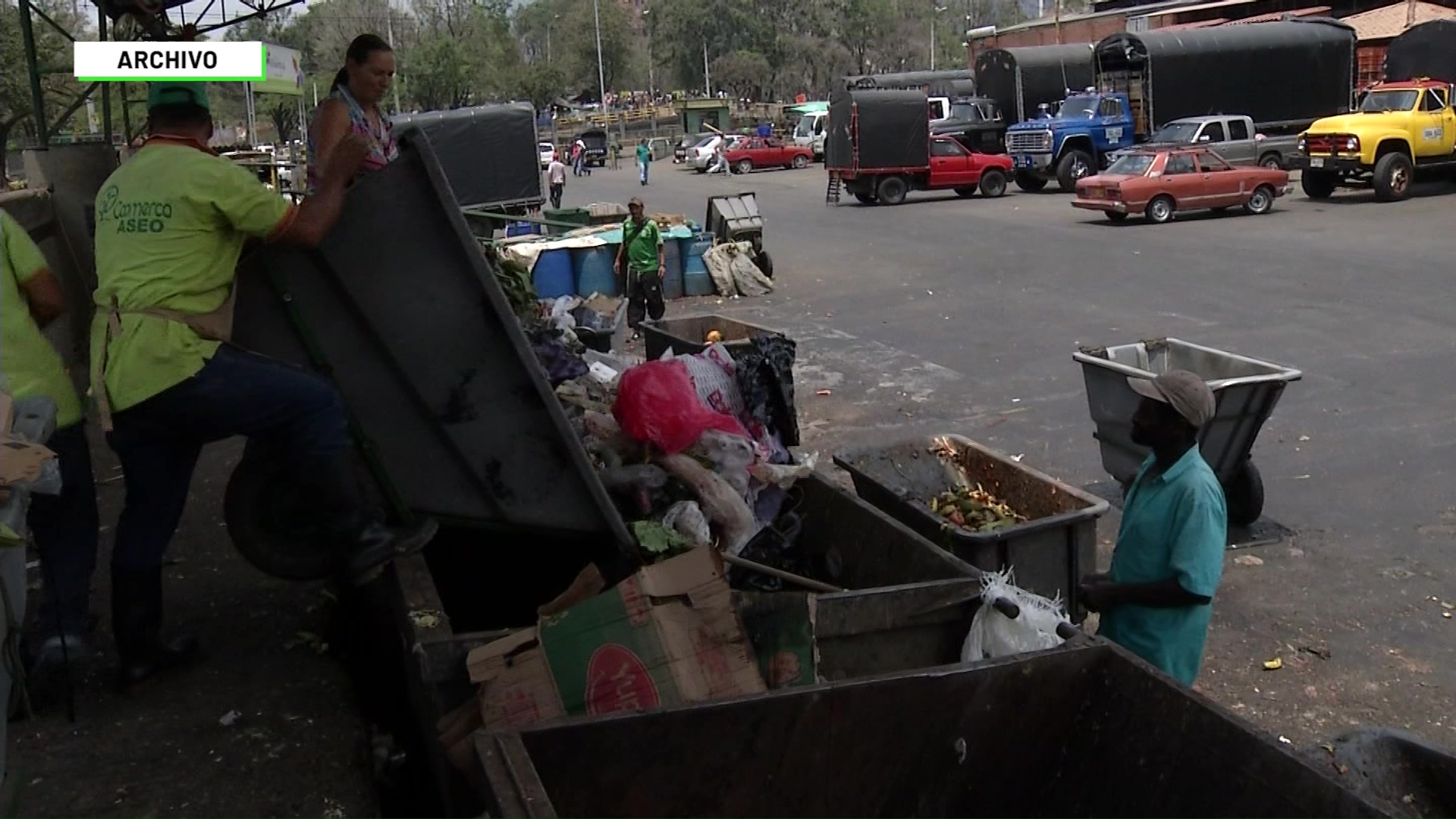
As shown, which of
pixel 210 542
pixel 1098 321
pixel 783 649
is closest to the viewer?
pixel 783 649

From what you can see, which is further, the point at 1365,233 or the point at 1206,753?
the point at 1365,233

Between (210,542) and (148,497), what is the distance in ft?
6.50

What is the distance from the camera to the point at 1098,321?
12953mm

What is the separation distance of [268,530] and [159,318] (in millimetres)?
958

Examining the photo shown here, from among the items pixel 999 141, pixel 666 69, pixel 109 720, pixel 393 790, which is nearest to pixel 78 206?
pixel 109 720

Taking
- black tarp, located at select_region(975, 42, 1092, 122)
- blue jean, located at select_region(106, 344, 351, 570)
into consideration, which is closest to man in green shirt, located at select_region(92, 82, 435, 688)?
blue jean, located at select_region(106, 344, 351, 570)

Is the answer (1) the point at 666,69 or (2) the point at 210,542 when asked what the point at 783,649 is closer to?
(2) the point at 210,542

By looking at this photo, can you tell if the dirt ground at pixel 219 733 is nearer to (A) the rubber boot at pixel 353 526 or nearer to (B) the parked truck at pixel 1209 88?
(A) the rubber boot at pixel 353 526

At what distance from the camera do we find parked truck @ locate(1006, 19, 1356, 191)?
29.2 meters

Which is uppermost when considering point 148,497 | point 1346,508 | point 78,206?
point 78,206

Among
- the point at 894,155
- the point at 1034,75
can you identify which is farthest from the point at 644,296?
the point at 1034,75

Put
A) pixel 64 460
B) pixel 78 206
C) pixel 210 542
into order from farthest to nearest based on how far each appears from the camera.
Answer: pixel 78 206
pixel 210 542
pixel 64 460

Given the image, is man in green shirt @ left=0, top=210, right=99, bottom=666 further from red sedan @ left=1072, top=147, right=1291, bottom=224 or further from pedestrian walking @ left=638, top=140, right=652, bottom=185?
pedestrian walking @ left=638, top=140, right=652, bottom=185

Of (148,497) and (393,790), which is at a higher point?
(148,497)
